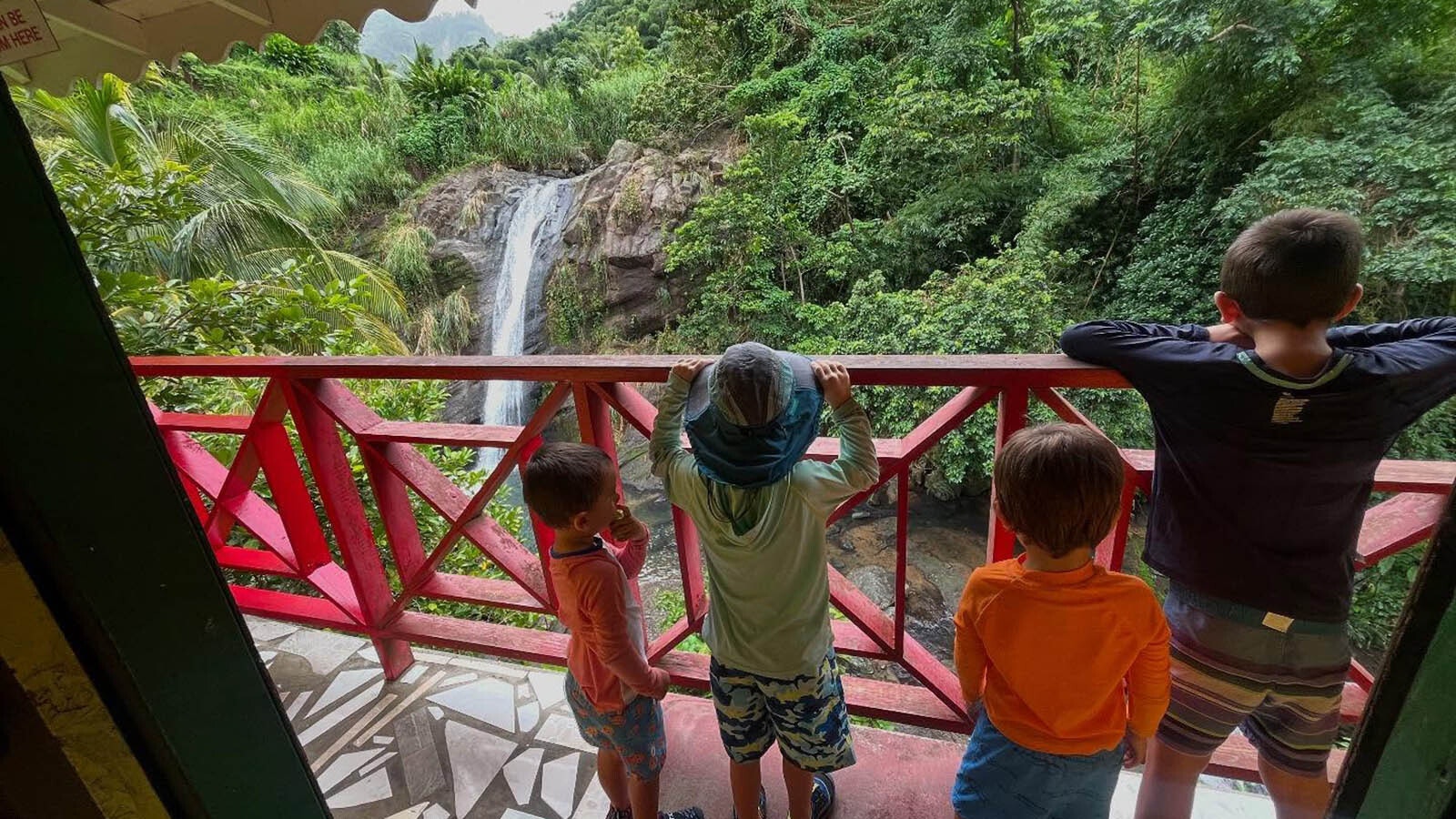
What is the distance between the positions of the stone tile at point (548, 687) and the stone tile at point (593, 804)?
336 mm

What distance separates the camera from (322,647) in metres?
2.44

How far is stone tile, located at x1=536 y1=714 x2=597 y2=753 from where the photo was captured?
189 centimetres

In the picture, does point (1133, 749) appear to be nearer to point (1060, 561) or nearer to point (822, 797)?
point (1060, 561)

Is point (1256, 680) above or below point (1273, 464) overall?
below

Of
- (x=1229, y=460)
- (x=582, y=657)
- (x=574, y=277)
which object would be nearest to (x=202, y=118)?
(x=574, y=277)

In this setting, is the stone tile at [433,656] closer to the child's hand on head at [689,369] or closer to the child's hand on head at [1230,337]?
the child's hand on head at [689,369]

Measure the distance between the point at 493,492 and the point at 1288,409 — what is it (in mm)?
1632

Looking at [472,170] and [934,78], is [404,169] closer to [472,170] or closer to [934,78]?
[472,170]

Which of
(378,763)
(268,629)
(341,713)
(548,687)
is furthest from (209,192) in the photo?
(548,687)

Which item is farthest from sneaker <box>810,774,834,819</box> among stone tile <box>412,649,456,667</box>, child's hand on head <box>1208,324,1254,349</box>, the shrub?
the shrub

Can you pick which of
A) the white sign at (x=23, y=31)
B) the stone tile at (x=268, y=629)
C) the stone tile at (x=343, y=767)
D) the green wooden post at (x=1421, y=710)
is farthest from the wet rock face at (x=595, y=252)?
the green wooden post at (x=1421, y=710)

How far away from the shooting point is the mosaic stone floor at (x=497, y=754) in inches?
65.3

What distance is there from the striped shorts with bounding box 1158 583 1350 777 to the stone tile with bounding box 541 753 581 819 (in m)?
1.45

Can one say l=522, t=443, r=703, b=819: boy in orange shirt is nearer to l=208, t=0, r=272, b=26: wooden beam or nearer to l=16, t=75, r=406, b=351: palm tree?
l=208, t=0, r=272, b=26: wooden beam
